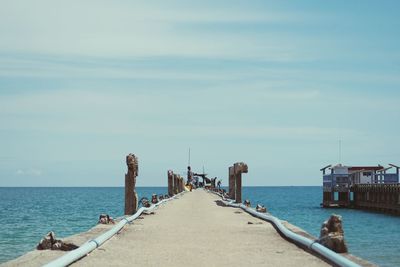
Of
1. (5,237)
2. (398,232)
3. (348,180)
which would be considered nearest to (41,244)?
(5,237)

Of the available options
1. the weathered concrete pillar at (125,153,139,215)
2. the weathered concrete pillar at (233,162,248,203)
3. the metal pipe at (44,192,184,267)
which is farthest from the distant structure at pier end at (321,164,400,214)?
the metal pipe at (44,192,184,267)

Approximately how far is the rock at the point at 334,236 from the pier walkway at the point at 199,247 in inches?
15.7

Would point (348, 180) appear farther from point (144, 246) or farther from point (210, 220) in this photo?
point (144, 246)

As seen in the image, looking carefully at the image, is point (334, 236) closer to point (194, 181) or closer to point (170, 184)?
point (170, 184)

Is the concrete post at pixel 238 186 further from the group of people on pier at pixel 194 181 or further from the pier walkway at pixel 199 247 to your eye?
the group of people on pier at pixel 194 181

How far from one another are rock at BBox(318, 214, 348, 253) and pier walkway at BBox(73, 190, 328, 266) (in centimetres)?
40

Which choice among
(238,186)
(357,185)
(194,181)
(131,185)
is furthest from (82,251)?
(194,181)

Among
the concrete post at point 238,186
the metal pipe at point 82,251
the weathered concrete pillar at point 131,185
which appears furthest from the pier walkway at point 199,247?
the concrete post at point 238,186

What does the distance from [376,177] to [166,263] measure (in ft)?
212

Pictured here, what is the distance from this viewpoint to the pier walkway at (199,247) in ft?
38.9

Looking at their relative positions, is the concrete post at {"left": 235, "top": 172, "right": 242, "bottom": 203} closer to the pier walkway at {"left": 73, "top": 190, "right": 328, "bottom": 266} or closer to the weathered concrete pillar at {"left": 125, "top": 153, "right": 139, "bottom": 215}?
the weathered concrete pillar at {"left": 125, "top": 153, "right": 139, "bottom": 215}

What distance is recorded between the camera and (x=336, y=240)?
12297mm

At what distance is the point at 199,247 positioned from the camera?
14.1 m

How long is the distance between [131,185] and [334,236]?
533 inches
